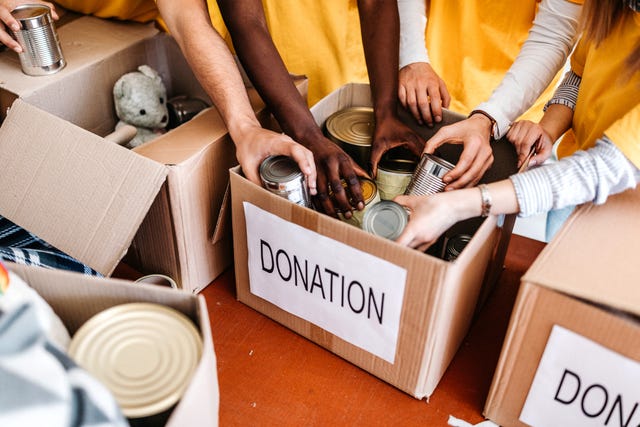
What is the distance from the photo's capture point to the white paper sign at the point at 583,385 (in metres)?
0.71

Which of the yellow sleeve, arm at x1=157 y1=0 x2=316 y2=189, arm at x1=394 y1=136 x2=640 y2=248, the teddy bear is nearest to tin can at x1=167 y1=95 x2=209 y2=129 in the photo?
the teddy bear

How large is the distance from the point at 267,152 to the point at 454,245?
361 mm

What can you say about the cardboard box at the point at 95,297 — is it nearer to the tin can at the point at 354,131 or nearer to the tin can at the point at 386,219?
the tin can at the point at 386,219

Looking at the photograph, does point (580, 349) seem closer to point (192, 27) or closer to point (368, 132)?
point (368, 132)

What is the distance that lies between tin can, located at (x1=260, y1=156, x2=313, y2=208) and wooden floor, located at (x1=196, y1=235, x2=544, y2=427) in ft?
0.86

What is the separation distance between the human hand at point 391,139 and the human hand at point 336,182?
0.09m

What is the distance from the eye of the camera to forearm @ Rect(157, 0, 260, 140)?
3.53 ft

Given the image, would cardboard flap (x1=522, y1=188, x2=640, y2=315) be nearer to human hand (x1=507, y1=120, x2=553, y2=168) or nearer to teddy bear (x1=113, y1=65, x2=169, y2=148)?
human hand (x1=507, y1=120, x2=553, y2=168)

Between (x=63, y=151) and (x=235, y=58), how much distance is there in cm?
45

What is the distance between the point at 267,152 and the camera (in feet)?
3.14

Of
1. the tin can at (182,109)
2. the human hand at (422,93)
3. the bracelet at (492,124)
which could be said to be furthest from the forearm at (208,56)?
the bracelet at (492,124)

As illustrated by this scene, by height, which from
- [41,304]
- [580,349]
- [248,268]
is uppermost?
[41,304]

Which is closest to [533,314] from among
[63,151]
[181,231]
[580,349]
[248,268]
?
[580,349]

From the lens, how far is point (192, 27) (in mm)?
1153
